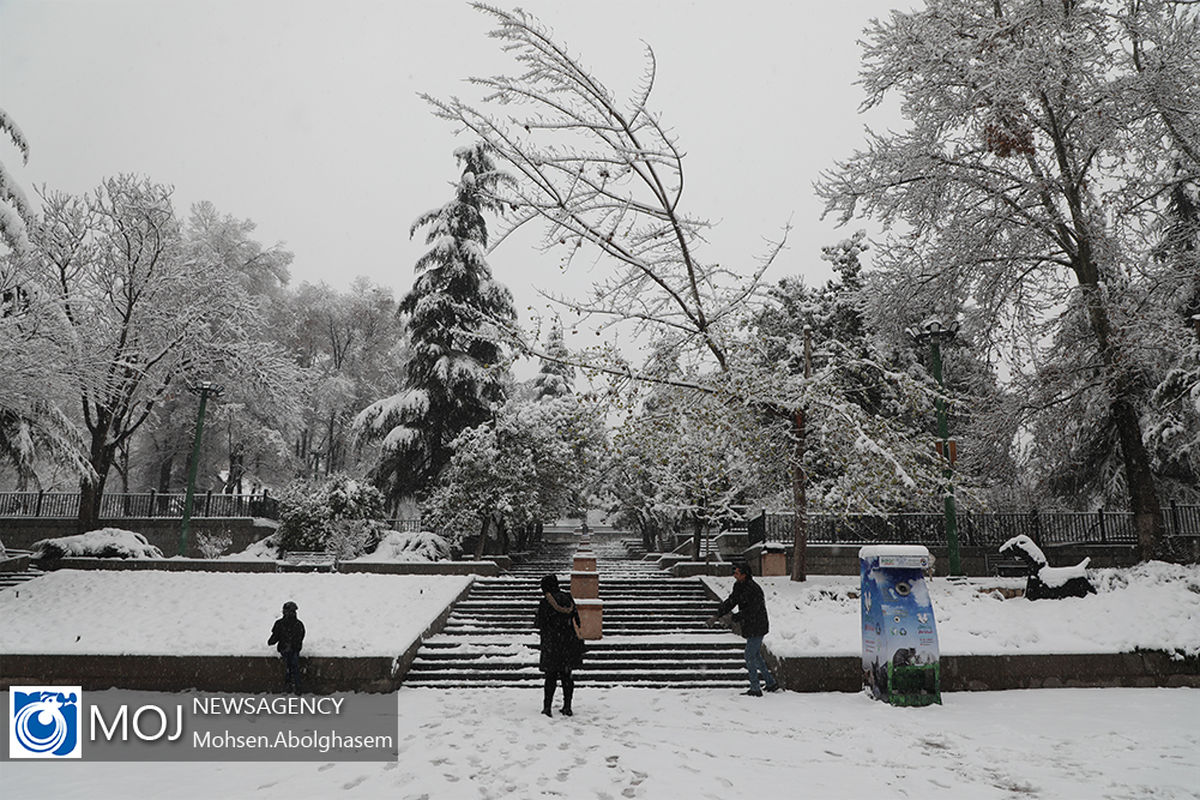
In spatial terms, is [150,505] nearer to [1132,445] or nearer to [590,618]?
[590,618]

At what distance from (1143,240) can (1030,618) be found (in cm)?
925

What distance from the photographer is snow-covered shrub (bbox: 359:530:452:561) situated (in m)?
18.0

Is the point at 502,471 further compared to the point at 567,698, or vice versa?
the point at 502,471

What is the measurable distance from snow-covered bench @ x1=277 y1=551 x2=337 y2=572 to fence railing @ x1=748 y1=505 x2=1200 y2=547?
463 inches

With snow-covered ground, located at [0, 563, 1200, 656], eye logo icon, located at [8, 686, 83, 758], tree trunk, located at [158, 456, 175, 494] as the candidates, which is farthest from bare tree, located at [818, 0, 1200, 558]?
tree trunk, located at [158, 456, 175, 494]

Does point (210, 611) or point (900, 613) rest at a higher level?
point (900, 613)

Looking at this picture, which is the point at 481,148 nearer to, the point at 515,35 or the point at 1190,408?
the point at 515,35

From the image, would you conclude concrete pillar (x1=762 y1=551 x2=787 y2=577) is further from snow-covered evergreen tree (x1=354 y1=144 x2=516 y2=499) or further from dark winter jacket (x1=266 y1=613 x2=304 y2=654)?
snow-covered evergreen tree (x1=354 y1=144 x2=516 y2=499)

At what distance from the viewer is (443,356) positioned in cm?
2434

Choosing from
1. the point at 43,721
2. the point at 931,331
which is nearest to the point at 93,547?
the point at 43,721

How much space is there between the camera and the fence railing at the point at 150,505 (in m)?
25.8

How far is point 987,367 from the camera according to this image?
18.2 metres

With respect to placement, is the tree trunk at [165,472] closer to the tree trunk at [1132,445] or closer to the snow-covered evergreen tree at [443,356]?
the snow-covered evergreen tree at [443,356]

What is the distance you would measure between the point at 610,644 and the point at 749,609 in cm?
323
